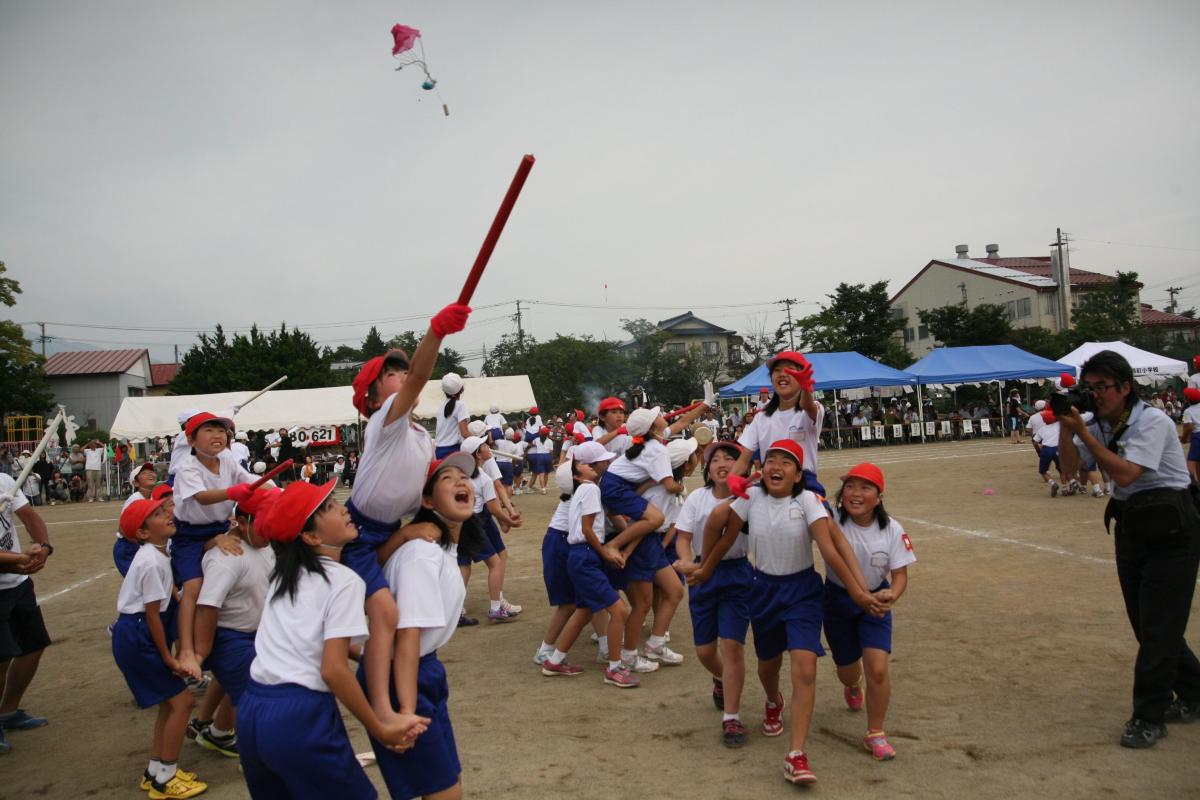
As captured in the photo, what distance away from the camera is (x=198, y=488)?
Result: 16.1 feet

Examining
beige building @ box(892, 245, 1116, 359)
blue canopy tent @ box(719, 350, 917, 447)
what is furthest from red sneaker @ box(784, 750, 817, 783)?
beige building @ box(892, 245, 1116, 359)

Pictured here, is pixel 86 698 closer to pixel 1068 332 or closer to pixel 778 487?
pixel 778 487

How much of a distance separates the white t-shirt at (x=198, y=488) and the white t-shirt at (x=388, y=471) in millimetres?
2074

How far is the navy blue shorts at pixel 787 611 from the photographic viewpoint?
14.6 ft

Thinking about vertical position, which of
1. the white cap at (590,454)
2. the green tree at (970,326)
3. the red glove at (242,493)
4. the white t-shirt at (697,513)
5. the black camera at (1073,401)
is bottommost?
the white t-shirt at (697,513)

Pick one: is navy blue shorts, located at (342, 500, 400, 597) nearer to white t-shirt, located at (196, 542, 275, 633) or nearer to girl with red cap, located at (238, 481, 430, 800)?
girl with red cap, located at (238, 481, 430, 800)

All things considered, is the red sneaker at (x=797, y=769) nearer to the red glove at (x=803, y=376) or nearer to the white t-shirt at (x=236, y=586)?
the red glove at (x=803, y=376)

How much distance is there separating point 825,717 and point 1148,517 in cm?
215

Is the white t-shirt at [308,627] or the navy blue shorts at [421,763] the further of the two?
the navy blue shorts at [421,763]

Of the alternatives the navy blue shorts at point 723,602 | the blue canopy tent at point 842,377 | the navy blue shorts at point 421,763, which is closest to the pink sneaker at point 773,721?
the navy blue shorts at point 723,602

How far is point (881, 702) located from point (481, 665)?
3.42m

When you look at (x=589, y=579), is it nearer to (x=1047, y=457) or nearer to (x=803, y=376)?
(x=803, y=376)

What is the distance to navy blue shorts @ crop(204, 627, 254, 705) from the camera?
15.3 feet

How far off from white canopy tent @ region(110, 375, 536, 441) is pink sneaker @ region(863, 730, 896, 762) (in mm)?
24379
